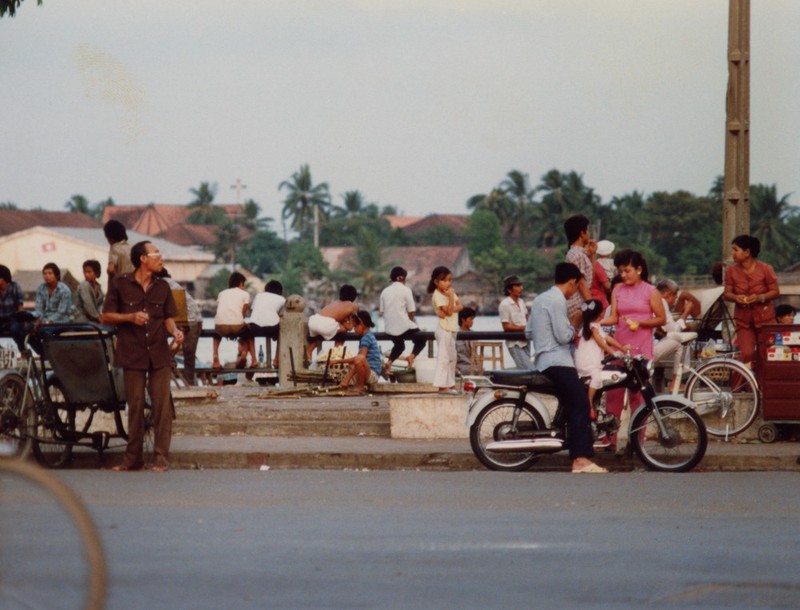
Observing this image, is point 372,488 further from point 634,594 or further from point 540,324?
point 634,594

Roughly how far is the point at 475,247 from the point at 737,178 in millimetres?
142731

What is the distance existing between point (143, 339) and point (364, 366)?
6026mm

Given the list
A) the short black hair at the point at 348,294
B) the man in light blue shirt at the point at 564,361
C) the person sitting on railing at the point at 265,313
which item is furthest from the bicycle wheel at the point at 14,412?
the person sitting on railing at the point at 265,313

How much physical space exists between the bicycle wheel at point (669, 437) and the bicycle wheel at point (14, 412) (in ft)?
16.0

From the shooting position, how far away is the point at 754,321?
14.6 metres

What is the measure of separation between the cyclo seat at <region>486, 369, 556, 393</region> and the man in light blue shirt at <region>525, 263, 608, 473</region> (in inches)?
1.9

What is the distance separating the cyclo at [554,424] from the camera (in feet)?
39.2

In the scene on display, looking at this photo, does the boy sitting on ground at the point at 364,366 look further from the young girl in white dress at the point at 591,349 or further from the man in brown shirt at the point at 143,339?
the young girl in white dress at the point at 591,349

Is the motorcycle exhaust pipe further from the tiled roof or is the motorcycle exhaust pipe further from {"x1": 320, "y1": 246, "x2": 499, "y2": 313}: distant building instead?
{"x1": 320, "y1": 246, "x2": 499, "y2": 313}: distant building

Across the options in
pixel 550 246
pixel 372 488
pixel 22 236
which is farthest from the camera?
pixel 550 246

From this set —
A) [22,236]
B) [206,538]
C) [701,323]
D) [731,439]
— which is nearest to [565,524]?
[206,538]

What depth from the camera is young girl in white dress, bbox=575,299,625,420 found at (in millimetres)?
12203

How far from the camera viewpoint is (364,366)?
17828mm

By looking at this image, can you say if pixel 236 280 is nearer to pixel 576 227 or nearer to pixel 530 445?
pixel 576 227
